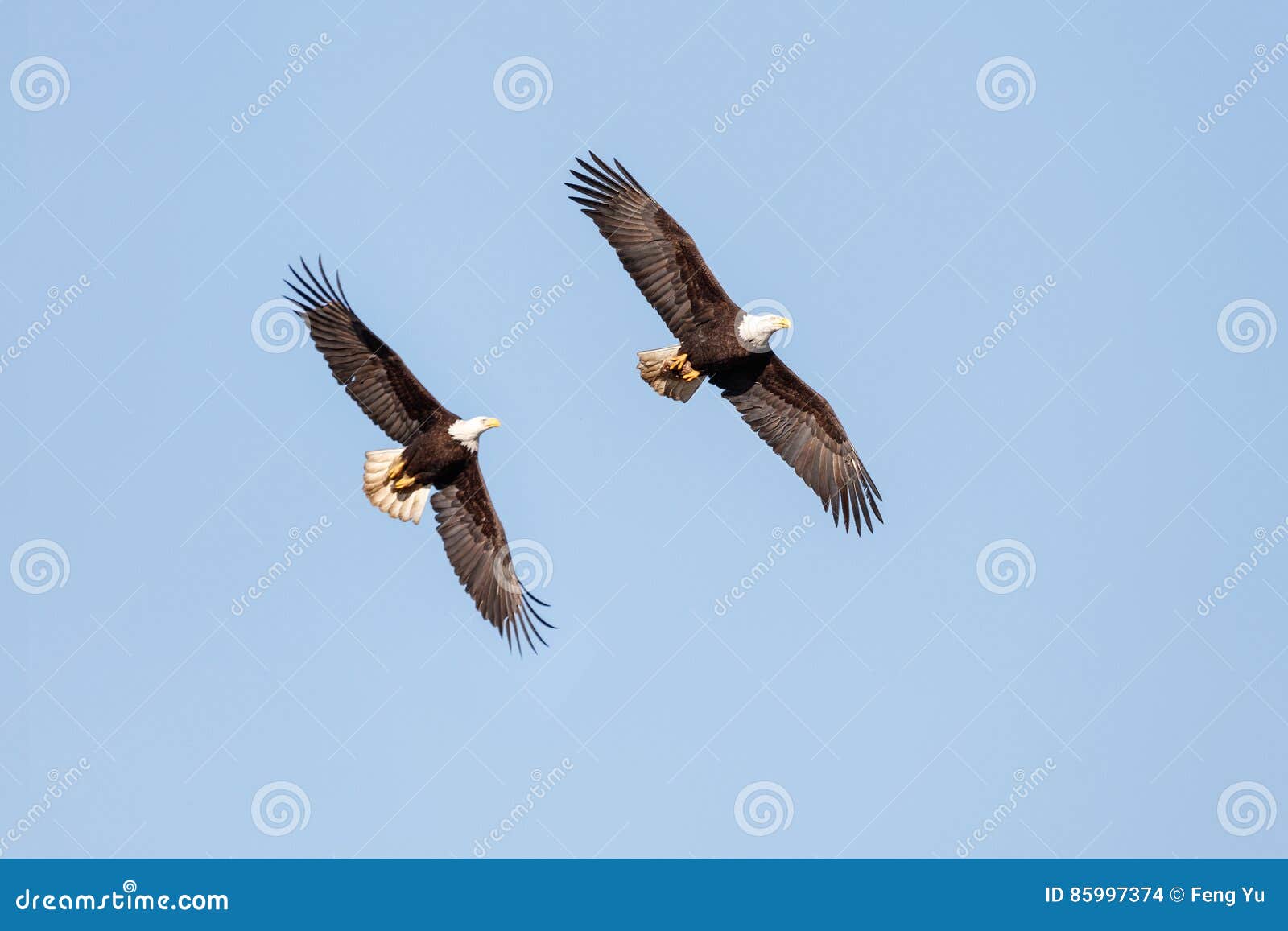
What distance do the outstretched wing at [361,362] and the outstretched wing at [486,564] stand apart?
139 centimetres

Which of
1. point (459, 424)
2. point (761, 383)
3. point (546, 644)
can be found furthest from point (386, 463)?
point (761, 383)

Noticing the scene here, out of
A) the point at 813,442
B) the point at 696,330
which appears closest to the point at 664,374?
the point at 696,330

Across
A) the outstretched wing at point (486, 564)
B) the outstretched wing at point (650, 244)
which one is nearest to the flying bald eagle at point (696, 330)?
the outstretched wing at point (650, 244)

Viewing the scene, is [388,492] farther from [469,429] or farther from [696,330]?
[696,330]

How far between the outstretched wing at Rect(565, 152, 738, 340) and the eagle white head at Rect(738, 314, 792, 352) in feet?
0.71

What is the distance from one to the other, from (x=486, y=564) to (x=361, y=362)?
2.79 m

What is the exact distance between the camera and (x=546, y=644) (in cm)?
2042

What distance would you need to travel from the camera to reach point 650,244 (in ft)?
Answer: 63.4

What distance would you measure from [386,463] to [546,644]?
2.57m

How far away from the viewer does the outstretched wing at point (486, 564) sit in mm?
20328

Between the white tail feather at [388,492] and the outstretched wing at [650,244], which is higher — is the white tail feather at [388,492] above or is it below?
below

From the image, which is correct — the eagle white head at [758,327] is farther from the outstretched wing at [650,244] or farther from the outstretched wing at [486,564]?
the outstretched wing at [486,564]
